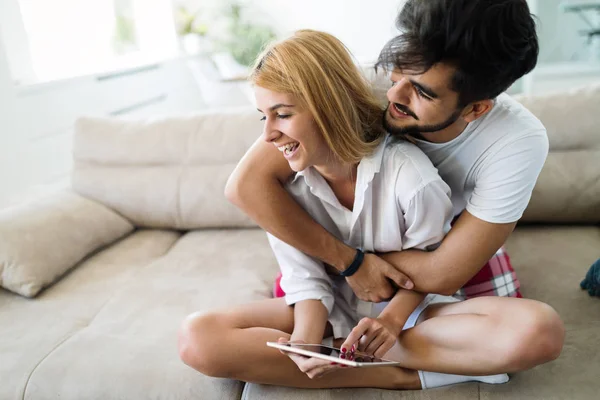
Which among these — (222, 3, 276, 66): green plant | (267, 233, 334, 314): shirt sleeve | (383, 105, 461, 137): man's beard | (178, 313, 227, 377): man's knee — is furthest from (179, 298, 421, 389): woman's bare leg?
(222, 3, 276, 66): green plant

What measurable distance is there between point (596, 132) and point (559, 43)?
6.88 ft

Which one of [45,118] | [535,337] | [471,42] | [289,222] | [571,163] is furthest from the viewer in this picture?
[45,118]

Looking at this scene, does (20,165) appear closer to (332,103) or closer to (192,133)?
(192,133)

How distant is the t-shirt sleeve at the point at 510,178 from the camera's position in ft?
3.38

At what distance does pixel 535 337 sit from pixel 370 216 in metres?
0.41

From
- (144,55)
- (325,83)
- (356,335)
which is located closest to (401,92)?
(325,83)

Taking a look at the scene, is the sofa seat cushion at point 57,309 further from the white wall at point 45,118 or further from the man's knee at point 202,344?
the white wall at point 45,118

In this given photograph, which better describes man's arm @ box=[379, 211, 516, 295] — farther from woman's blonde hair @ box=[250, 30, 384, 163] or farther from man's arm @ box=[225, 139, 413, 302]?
woman's blonde hair @ box=[250, 30, 384, 163]

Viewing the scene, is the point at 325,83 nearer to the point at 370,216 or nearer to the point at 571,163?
the point at 370,216

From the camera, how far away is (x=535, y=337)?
96 cm

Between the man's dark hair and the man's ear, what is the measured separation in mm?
28

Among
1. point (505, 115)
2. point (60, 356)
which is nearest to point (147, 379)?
point (60, 356)

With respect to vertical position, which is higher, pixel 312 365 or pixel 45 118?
pixel 45 118

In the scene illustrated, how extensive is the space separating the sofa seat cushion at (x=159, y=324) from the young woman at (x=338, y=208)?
0.40ft
